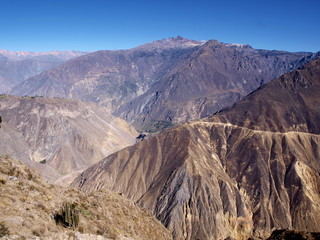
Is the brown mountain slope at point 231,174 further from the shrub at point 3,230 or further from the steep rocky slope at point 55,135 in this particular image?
the shrub at point 3,230

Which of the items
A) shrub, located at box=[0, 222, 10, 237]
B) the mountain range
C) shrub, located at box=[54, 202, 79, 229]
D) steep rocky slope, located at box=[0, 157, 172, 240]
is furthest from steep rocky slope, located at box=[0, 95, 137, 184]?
shrub, located at box=[0, 222, 10, 237]

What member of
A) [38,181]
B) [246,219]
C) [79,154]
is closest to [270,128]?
[246,219]

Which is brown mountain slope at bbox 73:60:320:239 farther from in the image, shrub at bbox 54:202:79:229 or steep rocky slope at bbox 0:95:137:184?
shrub at bbox 54:202:79:229

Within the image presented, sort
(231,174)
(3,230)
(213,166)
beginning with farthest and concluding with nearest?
(231,174)
(213,166)
(3,230)

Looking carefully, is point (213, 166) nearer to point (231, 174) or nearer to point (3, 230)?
point (231, 174)

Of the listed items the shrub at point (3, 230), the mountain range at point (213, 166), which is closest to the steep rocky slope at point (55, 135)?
the mountain range at point (213, 166)

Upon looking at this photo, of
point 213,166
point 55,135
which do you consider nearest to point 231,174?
point 213,166
